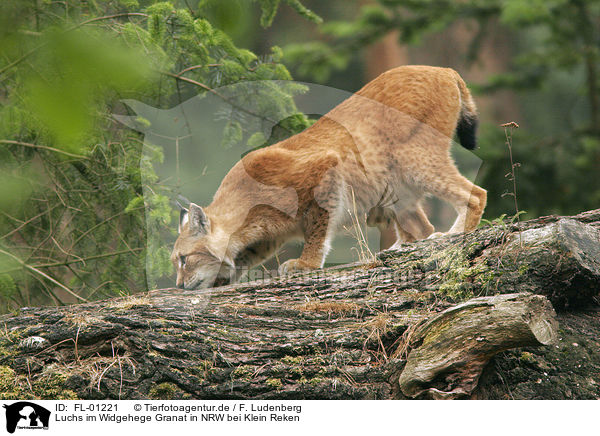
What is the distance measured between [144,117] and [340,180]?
1.61m

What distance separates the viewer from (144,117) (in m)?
4.48

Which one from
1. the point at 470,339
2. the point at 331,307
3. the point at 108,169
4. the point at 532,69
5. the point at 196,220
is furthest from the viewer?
the point at 532,69

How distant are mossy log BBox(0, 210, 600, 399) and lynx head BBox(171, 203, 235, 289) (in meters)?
0.94

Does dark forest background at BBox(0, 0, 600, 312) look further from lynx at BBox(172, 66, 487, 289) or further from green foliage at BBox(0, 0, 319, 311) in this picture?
lynx at BBox(172, 66, 487, 289)

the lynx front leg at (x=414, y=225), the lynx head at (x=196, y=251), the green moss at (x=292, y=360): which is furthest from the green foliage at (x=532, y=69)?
the green moss at (x=292, y=360)

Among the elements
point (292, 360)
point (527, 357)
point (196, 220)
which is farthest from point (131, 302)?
point (527, 357)

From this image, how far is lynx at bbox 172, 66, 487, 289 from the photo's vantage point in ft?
14.1

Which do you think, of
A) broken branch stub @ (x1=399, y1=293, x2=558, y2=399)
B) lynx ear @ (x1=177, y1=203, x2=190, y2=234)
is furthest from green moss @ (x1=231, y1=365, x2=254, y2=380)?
lynx ear @ (x1=177, y1=203, x2=190, y2=234)

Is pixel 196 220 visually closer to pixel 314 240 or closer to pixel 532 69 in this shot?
pixel 314 240

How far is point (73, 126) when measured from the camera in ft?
4.83

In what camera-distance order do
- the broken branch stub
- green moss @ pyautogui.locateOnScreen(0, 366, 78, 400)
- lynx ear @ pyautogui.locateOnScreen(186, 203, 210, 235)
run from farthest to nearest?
lynx ear @ pyautogui.locateOnScreen(186, 203, 210, 235) < green moss @ pyautogui.locateOnScreen(0, 366, 78, 400) < the broken branch stub
